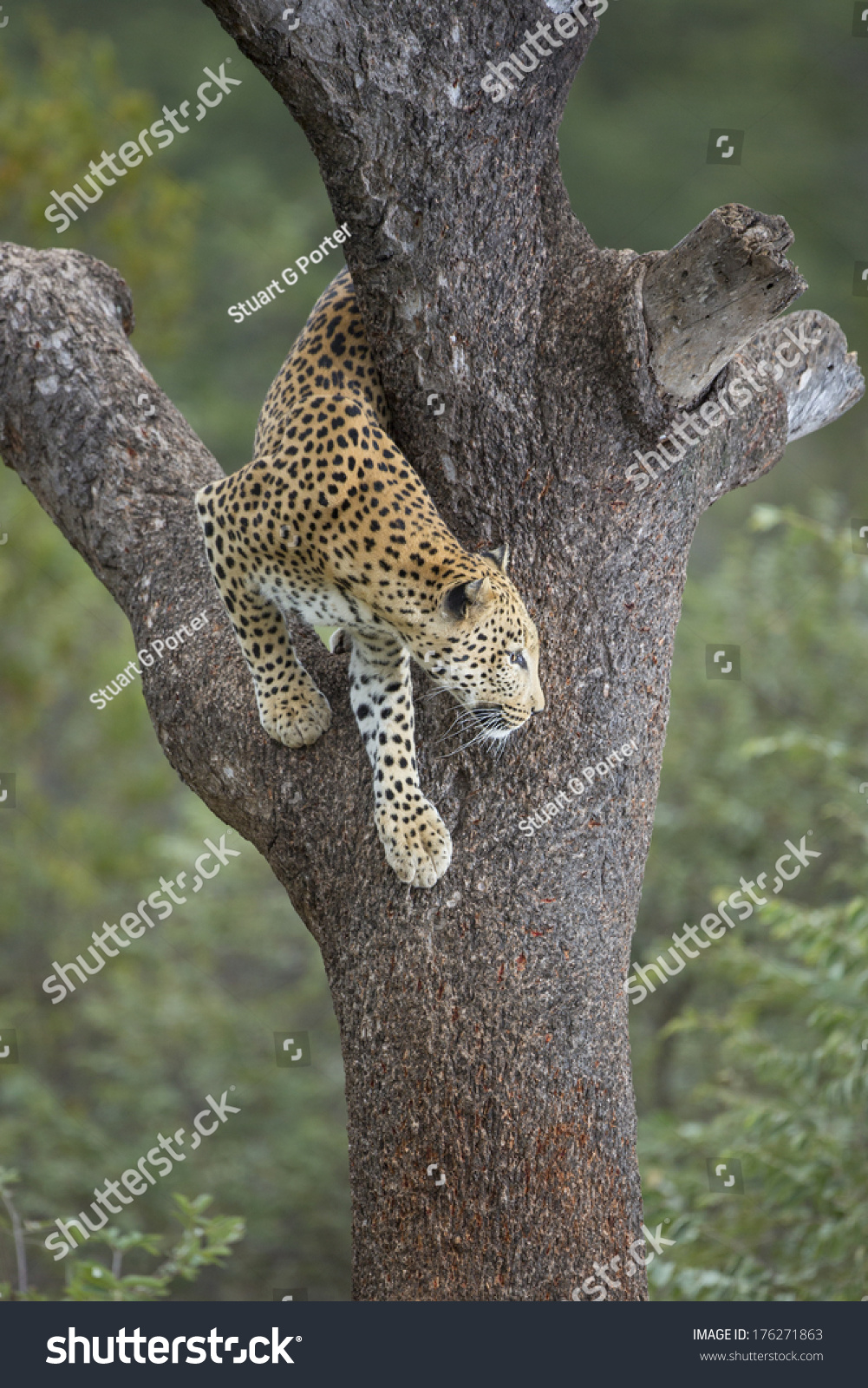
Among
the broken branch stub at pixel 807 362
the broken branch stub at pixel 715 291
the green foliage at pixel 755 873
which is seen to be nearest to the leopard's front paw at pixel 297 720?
the broken branch stub at pixel 715 291

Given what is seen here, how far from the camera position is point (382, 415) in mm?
3068

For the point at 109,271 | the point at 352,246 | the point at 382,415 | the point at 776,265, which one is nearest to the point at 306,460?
the point at 382,415

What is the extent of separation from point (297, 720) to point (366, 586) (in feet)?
1.31

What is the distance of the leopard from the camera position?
282cm

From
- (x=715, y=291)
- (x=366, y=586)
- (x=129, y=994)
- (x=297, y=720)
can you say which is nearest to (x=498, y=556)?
(x=366, y=586)

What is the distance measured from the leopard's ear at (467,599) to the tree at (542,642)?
227mm

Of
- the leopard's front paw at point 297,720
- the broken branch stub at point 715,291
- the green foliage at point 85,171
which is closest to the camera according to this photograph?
the broken branch stub at point 715,291

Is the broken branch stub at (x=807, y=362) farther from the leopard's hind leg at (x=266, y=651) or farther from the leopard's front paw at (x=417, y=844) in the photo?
the leopard's front paw at (x=417, y=844)

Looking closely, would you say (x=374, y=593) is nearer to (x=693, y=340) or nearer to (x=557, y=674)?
(x=557, y=674)

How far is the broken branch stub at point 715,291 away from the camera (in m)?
2.56

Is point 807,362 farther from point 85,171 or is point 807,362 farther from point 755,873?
point 85,171

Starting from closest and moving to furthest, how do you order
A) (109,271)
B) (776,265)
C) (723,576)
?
1. (776,265)
2. (109,271)
3. (723,576)

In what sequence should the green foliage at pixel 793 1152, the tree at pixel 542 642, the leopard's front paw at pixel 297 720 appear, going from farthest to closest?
the green foliage at pixel 793 1152 < the leopard's front paw at pixel 297 720 < the tree at pixel 542 642
